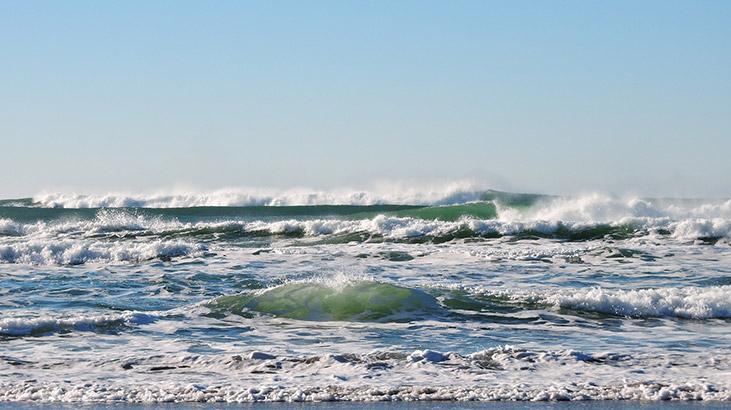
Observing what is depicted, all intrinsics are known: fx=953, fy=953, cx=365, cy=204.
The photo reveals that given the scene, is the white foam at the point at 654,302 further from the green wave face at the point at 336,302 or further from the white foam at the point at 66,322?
the white foam at the point at 66,322

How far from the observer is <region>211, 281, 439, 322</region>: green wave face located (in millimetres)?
11906

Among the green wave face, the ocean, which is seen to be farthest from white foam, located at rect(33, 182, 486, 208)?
the green wave face

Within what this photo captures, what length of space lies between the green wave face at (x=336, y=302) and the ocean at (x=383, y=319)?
1.5 inches

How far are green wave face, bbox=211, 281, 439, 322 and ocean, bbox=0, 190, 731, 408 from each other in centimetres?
4

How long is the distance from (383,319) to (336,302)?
1.02m

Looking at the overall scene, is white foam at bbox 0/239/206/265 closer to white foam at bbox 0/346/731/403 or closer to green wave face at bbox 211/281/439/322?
green wave face at bbox 211/281/439/322

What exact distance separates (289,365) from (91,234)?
22.4 metres

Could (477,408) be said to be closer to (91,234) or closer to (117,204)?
(91,234)

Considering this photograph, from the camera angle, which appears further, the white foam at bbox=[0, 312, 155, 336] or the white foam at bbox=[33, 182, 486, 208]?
the white foam at bbox=[33, 182, 486, 208]

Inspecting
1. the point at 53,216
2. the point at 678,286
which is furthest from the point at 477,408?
the point at 53,216

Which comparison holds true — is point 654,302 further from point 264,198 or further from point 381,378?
point 264,198

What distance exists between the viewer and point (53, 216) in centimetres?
4047

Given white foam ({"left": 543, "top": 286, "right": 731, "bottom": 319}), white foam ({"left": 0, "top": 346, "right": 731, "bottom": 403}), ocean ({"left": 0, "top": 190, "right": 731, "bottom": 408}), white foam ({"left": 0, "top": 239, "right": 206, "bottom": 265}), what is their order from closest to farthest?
white foam ({"left": 0, "top": 346, "right": 731, "bottom": 403}) → ocean ({"left": 0, "top": 190, "right": 731, "bottom": 408}) → white foam ({"left": 543, "top": 286, "right": 731, "bottom": 319}) → white foam ({"left": 0, "top": 239, "right": 206, "bottom": 265})

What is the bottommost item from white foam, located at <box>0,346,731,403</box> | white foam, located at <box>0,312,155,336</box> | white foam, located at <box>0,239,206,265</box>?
white foam, located at <box>0,346,731,403</box>
